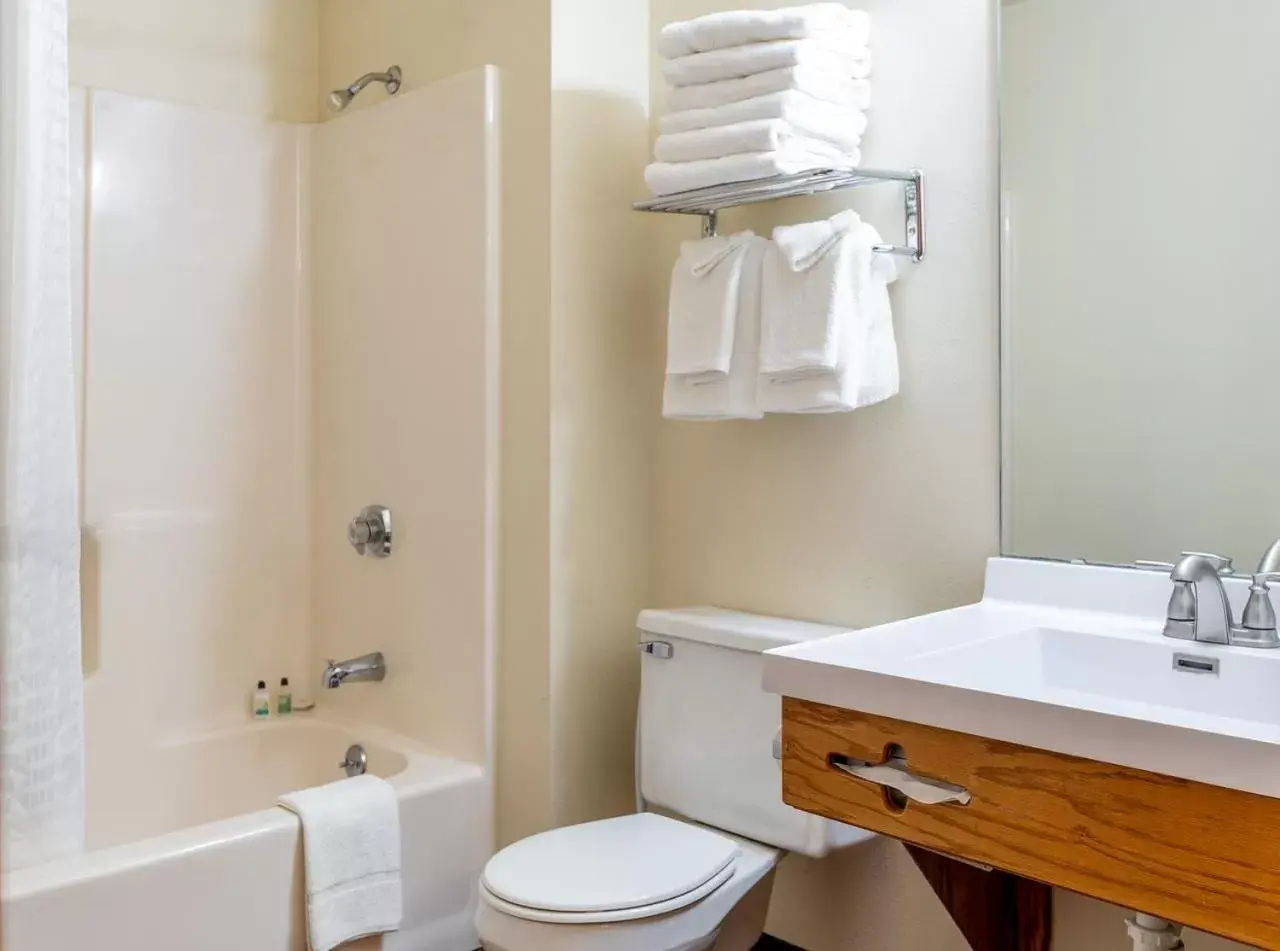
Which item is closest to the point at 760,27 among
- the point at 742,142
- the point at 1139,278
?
the point at 742,142

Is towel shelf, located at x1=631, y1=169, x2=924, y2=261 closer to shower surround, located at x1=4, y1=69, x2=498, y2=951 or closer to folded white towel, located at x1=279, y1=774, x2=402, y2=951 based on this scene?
shower surround, located at x1=4, y1=69, x2=498, y2=951

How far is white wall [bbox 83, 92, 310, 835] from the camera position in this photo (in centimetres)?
249

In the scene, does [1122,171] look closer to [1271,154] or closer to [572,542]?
[1271,154]

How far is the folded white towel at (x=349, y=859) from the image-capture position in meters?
1.94

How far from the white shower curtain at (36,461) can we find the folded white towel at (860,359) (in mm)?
1118

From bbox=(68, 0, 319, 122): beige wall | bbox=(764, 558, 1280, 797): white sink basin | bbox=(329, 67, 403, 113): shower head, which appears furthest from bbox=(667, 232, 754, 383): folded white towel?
bbox=(68, 0, 319, 122): beige wall

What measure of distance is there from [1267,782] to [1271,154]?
0.96 meters

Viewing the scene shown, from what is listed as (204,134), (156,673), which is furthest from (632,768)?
(204,134)

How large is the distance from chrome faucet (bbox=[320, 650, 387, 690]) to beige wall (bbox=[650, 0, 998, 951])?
2.68ft

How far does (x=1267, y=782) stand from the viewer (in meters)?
1.04

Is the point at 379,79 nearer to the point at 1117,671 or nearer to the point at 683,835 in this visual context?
the point at 683,835

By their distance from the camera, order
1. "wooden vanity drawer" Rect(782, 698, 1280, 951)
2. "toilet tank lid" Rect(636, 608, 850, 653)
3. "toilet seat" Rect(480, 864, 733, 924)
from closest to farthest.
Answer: "wooden vanity drawer" Rect(782, 698, 1280, 951)
"toilet seat" Rect(480, 864, 733, 924)
"toilet tank lid" Rect(636, 608, 850, 653)

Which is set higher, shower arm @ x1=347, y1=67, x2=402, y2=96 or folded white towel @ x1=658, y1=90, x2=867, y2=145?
shower arm @ x1=347, y1=67, x2=402, y2=96

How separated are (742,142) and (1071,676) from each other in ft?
3.26
